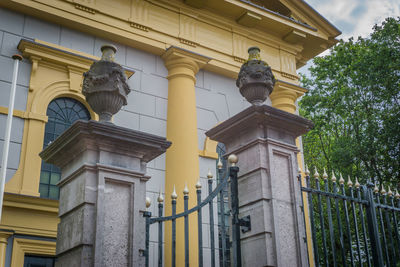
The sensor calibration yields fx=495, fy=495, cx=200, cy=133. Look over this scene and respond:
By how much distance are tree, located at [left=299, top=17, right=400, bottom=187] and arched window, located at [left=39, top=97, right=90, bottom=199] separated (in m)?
11.4

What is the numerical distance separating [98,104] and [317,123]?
59.2 feet

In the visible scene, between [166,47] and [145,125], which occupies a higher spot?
[166,47]

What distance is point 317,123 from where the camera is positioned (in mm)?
23125

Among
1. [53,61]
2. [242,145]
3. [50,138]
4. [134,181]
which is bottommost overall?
[134,181]

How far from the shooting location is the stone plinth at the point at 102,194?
566 centimetres

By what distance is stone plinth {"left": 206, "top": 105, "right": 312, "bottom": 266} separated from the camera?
582cm

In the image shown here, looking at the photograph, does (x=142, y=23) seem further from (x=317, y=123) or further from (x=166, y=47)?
(x=317, y=123)

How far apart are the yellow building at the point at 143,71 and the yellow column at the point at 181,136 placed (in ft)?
0.09

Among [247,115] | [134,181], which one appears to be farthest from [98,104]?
[247,115]

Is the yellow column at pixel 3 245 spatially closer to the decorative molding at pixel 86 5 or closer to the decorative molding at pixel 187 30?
the decorative molding at pixel 86 5

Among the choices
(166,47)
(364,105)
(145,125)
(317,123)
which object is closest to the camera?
(145,125)

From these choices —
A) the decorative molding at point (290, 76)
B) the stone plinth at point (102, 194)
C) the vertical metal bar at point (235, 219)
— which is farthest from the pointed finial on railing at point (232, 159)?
the decorative molding at point (290, 76)

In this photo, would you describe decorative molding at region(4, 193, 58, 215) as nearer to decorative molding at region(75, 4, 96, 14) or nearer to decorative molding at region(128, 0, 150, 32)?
decorative molding at region(75, 4, 96, 14)

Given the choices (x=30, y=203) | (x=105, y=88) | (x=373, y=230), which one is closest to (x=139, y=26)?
(x=30, y=203)
